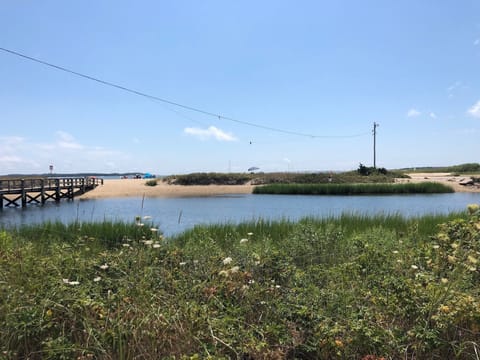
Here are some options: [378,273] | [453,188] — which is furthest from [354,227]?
[453,188]

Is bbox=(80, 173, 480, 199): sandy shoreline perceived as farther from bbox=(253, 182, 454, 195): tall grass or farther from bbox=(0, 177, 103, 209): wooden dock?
Result: bbox=(253, 182, 454, 195): tall grass

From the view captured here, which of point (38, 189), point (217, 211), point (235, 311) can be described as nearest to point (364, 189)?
point (217, 211)

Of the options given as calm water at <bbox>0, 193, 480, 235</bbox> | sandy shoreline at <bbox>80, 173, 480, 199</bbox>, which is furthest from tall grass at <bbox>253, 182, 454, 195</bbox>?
calm water at <bbox>0, 193, 480, 235</bbox>

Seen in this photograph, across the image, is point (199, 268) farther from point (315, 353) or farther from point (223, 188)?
point (223, 188)

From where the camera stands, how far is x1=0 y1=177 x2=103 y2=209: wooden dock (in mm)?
33500

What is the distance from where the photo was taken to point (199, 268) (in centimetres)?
366

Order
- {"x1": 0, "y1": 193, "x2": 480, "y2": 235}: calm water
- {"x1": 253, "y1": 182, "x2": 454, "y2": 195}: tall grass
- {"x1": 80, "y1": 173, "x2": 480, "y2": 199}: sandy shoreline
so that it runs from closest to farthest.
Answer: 1. {"x1": 0, "y1": 193, "x2": 480, "y2": 235}: calm water
2. {"x1": 253, "y1": 182, "x2": 454, "y2": 195}: tall grass
3. {"x1": 80, "y1": 173, "x2": 480, "y2": 199}: sandy shoreline

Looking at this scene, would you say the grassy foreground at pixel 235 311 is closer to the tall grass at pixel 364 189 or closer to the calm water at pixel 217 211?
the calm water at pixel 217 211

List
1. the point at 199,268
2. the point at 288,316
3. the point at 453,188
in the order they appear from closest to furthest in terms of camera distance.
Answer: the point at 288,316, the point at 199,268, the point at 453,188

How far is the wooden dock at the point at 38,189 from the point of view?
33.5 m

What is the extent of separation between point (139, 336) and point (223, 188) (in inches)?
1815

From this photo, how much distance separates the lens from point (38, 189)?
3644cm

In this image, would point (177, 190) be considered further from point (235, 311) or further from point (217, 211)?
point (235, 311)

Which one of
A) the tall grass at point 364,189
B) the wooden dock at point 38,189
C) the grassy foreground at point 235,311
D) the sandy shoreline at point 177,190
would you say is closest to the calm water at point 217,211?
the wooden dock at point 38,189
